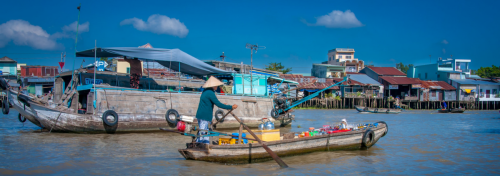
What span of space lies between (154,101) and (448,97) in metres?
38.7

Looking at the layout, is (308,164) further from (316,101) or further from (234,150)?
(316,101)

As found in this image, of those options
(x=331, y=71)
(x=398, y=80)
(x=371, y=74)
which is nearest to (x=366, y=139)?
(x=398, y=80)

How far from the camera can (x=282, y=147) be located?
7.78 m

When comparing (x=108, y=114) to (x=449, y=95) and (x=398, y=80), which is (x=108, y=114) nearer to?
(x=398, y=80)

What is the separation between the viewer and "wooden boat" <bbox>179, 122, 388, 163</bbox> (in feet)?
23.2

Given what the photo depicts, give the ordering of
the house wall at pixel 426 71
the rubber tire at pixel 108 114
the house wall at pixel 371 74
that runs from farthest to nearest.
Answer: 1. the house wall at pixel 426 71
2. the house wall at pixel 371 74
3. the rubber tire at pixel 108 114

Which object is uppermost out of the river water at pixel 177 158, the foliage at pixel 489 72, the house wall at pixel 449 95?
the foliage at pixel 489 72

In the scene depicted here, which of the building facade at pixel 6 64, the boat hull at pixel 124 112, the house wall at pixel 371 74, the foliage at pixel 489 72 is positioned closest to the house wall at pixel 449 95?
the house wall at pixel 371 74

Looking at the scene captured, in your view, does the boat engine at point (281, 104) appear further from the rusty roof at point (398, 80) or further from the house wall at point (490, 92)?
the house wall at point (490, 92)

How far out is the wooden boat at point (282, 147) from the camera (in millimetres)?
7082

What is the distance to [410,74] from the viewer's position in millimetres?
48719

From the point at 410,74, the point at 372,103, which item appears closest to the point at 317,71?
the point at 372,103

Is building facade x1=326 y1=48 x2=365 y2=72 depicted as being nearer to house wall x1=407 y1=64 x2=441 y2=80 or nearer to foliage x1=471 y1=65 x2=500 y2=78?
house wall x1=407 y1=64 x2=441 y2=80

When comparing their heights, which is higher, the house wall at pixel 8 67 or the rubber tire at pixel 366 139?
the house wall at pixel 8 67
